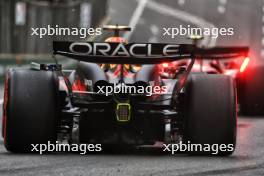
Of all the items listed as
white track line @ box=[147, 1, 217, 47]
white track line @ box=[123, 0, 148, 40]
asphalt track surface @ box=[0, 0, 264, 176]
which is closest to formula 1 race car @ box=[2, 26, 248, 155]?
asphalt track surface @ box=[0, 0, 264, 176]

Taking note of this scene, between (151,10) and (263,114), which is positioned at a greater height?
(151,10)

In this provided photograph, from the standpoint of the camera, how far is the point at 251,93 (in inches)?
727

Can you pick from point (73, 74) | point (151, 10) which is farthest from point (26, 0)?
point (73, 74)

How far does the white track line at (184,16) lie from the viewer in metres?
26.6

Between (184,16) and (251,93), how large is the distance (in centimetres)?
917

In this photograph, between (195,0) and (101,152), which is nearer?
(101,152)

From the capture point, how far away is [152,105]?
11172 millimetres

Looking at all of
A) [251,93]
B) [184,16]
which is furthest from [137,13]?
[251,93]

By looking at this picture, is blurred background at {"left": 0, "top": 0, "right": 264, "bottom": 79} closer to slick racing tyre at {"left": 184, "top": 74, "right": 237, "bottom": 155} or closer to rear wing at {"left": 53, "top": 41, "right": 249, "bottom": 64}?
slick racing tyre at {"left": 184, "top": 74, "right": 237, "bottom": 155}

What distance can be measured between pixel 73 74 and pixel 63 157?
1524 mm

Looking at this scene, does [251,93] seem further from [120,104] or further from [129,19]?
[129,19]

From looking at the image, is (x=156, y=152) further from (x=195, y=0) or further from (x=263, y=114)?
(x=195, y=0)

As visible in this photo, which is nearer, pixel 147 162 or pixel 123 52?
pixel 147 162

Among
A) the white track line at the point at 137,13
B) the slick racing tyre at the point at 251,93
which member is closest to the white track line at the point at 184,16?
the white track line at the point at 137,13
